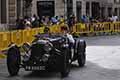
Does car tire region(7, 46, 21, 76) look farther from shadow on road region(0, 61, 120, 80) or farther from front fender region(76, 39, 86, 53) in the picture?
front fender region(76, 39, 86, 53)

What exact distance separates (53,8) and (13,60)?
37458 mm

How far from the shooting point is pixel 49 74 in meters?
16.0

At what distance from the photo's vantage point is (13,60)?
15461 mm

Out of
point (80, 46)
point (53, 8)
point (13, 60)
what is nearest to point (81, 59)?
point (80, 46)

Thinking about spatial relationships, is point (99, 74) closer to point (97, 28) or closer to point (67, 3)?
point (97, 28)

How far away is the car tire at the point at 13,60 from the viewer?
50.6 ft

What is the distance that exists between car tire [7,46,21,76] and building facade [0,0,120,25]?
25589 mm

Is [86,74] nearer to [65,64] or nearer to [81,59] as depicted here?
[65,64]

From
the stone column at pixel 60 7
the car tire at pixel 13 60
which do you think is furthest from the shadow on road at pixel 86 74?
the stone column at pixel 60 7

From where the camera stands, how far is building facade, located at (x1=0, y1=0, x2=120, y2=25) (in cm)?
4241

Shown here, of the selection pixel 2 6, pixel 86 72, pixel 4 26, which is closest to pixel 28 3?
pixel 2 6

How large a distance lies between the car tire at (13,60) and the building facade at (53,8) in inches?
1007

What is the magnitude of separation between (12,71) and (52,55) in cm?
134

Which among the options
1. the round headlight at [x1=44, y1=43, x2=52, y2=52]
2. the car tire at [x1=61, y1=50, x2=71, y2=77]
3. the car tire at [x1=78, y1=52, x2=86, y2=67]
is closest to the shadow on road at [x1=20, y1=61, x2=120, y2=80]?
the car tire at [x1=61, y1=50, x2=71, y2=77]
